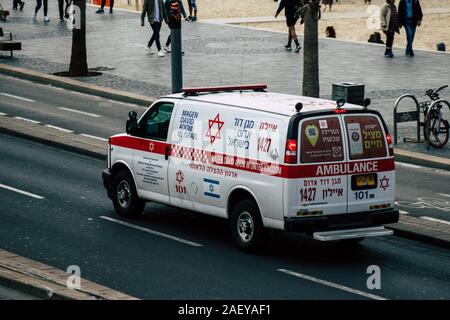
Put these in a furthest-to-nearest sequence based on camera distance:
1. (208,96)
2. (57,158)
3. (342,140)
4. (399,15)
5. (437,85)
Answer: (399,15) < (437,85) < (57,158) < (208,96) < (342,140)

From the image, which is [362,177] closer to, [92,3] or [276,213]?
[276,213]

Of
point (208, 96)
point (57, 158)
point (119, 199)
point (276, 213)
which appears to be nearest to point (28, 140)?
point (57, 158)

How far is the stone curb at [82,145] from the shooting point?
16500 millimetres

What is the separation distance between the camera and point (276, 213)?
14703mm

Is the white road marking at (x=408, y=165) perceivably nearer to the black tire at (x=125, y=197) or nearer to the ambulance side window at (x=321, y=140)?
the black tire at (x=125, y=197)

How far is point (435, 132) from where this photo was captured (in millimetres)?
23188

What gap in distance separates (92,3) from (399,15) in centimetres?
1766

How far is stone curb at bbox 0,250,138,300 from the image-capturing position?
12430 mm

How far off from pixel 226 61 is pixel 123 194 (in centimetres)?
1745

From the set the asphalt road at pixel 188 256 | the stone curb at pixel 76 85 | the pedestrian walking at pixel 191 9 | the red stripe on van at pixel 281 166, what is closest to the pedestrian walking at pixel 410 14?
the pedestrian walking at pixel 191 9

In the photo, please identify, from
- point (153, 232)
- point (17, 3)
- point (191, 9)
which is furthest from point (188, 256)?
point (17, 3)

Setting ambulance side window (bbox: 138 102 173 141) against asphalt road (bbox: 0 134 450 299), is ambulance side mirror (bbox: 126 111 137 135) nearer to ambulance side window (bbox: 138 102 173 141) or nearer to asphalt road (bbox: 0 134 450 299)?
ambulance side window (bbox: 138 102 173 141)

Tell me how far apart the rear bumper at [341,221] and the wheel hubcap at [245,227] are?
0.71 metres

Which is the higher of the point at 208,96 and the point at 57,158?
the point at 208,96
